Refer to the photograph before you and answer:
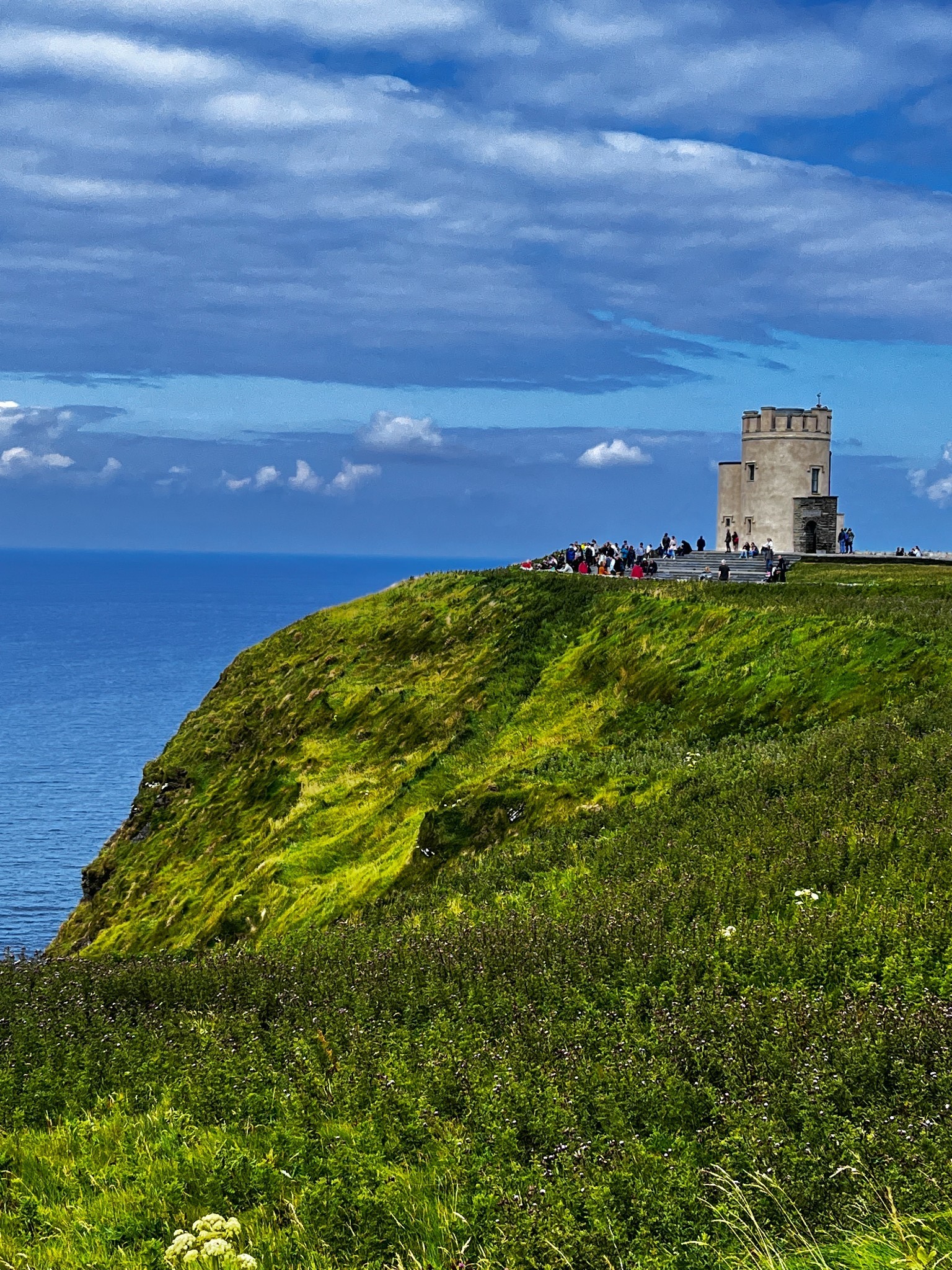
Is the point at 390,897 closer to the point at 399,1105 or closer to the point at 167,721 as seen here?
the point at 399,1105

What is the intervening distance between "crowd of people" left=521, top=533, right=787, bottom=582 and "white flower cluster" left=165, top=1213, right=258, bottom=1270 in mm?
44648

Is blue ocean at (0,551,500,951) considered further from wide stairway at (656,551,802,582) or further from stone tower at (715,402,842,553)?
stone tower at (715,402,842,553)

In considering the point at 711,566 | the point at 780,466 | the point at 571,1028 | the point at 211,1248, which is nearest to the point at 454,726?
the point at 571,1028

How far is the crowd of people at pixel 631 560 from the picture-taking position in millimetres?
53812

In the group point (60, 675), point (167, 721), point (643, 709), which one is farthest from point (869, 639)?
point (60, 675)

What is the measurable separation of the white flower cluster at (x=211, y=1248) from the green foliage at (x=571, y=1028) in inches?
8.3

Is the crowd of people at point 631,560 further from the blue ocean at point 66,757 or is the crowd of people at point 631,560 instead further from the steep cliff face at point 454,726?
the blue ocean at point 66,757

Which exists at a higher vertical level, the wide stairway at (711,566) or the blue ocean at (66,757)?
the wide stairway at (711,566)

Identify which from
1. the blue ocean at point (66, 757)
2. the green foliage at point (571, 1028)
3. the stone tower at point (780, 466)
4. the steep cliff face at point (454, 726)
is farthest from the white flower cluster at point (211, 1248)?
the stone tower at point (780, 466)

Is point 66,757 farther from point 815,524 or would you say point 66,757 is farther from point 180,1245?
point 180,1245

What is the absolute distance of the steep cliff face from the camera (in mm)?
23266

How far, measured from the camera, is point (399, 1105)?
28.3 ft

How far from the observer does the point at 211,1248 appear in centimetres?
665

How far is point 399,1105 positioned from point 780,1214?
3.10m
